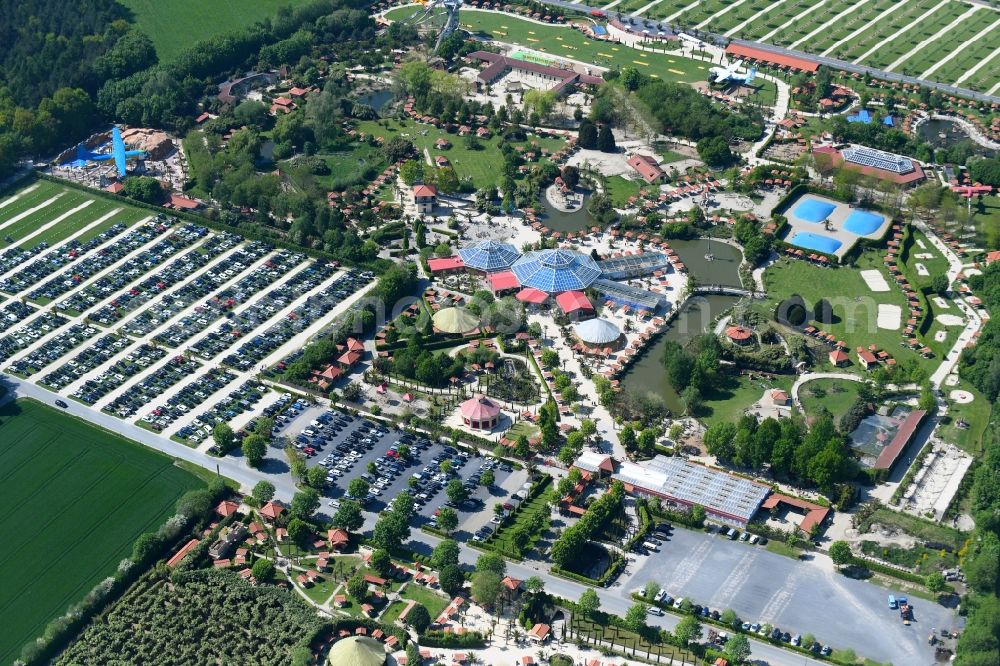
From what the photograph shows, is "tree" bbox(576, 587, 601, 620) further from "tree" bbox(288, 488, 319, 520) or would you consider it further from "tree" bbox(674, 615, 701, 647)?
"tree" bbox(288, 488, 319, 520)

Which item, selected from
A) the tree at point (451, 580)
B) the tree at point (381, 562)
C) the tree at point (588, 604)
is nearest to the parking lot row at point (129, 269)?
the tree at point (381, 562)

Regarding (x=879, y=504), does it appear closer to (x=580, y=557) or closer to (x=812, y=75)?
(x=580, y=557)

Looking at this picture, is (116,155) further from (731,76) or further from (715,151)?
(731,76)

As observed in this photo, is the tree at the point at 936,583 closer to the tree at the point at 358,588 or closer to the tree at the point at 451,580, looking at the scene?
the tree at the point at 451,580

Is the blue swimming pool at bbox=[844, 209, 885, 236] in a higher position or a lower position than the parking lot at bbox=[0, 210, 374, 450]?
higher

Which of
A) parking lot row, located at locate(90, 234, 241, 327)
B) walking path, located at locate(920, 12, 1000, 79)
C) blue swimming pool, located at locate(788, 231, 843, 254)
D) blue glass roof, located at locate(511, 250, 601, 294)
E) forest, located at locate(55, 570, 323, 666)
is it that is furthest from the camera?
walking path, located at locate(920, 12, 1000, 79)

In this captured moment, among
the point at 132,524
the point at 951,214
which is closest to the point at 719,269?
the point at 951,214

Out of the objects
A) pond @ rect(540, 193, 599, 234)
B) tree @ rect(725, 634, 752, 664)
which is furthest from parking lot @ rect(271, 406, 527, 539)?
pond @ rect(540, 193, 599, 234)

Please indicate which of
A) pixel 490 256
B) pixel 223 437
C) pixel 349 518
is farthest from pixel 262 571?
pixel 490 256

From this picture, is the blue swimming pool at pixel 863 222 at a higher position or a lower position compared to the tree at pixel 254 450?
higher
